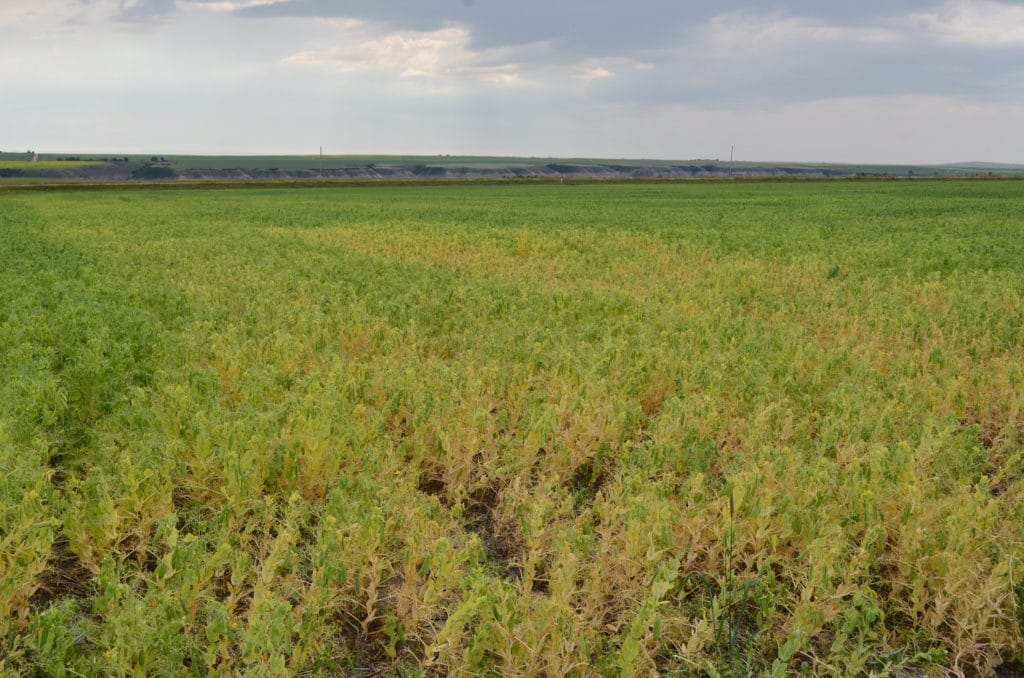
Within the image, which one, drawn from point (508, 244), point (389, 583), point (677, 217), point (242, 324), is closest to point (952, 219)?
point (677, 217)

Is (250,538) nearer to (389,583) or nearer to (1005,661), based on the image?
(389,583)

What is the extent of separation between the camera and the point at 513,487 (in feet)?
16.6

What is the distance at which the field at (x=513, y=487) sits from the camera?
3.43 meters

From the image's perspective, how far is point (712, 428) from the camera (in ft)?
19.3

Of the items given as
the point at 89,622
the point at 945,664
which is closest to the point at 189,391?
the point at 89,622

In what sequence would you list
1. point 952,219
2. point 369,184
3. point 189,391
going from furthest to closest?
point 369,184 → point 952,219 → point 189,391

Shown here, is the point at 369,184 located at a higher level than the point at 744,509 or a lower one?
higher

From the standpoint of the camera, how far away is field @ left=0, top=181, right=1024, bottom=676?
3.43m

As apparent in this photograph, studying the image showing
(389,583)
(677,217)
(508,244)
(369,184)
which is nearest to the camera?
(389,583)

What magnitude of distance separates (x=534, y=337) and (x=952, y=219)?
27425 mm

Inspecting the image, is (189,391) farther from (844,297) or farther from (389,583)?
(844,297)

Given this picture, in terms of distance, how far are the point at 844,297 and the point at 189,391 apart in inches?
394

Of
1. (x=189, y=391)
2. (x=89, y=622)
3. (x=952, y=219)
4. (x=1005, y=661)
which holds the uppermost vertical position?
(x=952, y=219)

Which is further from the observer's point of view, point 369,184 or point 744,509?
point 369,184
